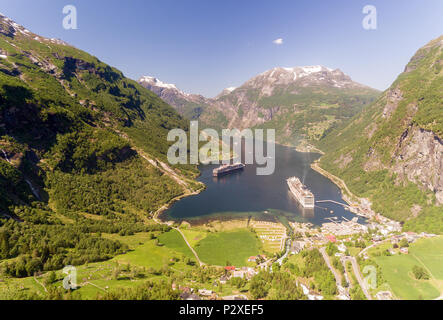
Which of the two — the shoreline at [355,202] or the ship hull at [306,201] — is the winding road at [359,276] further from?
the shoreline at [355,202]

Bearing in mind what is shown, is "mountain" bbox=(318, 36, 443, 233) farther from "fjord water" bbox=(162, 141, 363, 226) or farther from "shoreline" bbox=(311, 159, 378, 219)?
"fjord water" bbox=(162, 141, 363, 226)

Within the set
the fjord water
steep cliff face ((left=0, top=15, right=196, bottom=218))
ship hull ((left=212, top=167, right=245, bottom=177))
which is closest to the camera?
steep cliff face ((left=0, top=15, right=196, bottom=218))

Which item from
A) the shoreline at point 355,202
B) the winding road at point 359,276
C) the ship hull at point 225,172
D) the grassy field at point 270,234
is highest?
the ship hull at point 225,172

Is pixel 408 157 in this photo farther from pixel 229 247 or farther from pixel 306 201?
pixel 229 247

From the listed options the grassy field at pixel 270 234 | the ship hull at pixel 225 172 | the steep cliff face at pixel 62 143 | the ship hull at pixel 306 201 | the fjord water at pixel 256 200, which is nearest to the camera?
the grassy field at pixel 270 234

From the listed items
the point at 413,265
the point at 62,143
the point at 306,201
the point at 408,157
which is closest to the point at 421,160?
the point at 408,157

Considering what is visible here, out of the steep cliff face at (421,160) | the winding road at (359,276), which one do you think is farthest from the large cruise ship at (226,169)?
the winding road at (359,276)

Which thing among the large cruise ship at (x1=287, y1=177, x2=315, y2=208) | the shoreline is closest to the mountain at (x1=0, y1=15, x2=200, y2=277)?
the large cruise ship at (x1=287, y1=177, x2=315, y2=208)
